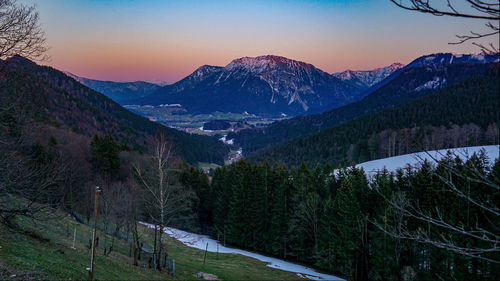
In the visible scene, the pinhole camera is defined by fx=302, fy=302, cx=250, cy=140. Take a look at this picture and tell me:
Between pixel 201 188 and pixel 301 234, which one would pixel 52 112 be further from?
pixel 301 234

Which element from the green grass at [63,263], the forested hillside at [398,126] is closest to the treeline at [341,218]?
the green grass at [63,263]

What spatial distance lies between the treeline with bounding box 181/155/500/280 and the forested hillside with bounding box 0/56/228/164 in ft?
61.1

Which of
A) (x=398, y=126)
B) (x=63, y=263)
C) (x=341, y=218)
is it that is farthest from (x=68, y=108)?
(x=398, y=126)

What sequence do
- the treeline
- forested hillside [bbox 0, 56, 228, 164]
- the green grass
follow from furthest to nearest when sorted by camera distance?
the treeline, the green grass, forested hillside [bbox 0, 56, 228, 164]

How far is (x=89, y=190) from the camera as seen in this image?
131 feet

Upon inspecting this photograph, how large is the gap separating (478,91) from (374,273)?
10568cm

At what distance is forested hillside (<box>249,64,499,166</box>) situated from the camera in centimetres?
9269

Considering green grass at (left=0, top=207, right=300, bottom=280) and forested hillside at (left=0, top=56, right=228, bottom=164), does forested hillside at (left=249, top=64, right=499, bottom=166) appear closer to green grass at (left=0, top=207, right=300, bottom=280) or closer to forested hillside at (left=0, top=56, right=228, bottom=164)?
forested hillside at (left=0, top=56, right=228, bottom=164)

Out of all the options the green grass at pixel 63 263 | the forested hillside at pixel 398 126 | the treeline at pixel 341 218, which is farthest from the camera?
the forested hillside at pixel 398 126

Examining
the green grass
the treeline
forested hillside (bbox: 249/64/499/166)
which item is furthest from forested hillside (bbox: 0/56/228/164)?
forested hillside (bbox: 249/64/499/166)

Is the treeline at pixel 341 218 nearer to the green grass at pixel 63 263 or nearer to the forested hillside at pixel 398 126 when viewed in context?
the green grass at pixel 63 263

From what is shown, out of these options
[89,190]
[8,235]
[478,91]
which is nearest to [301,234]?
[89,190]

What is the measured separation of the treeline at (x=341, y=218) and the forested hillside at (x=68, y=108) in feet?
61.1

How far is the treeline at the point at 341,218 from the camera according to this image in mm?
26844
